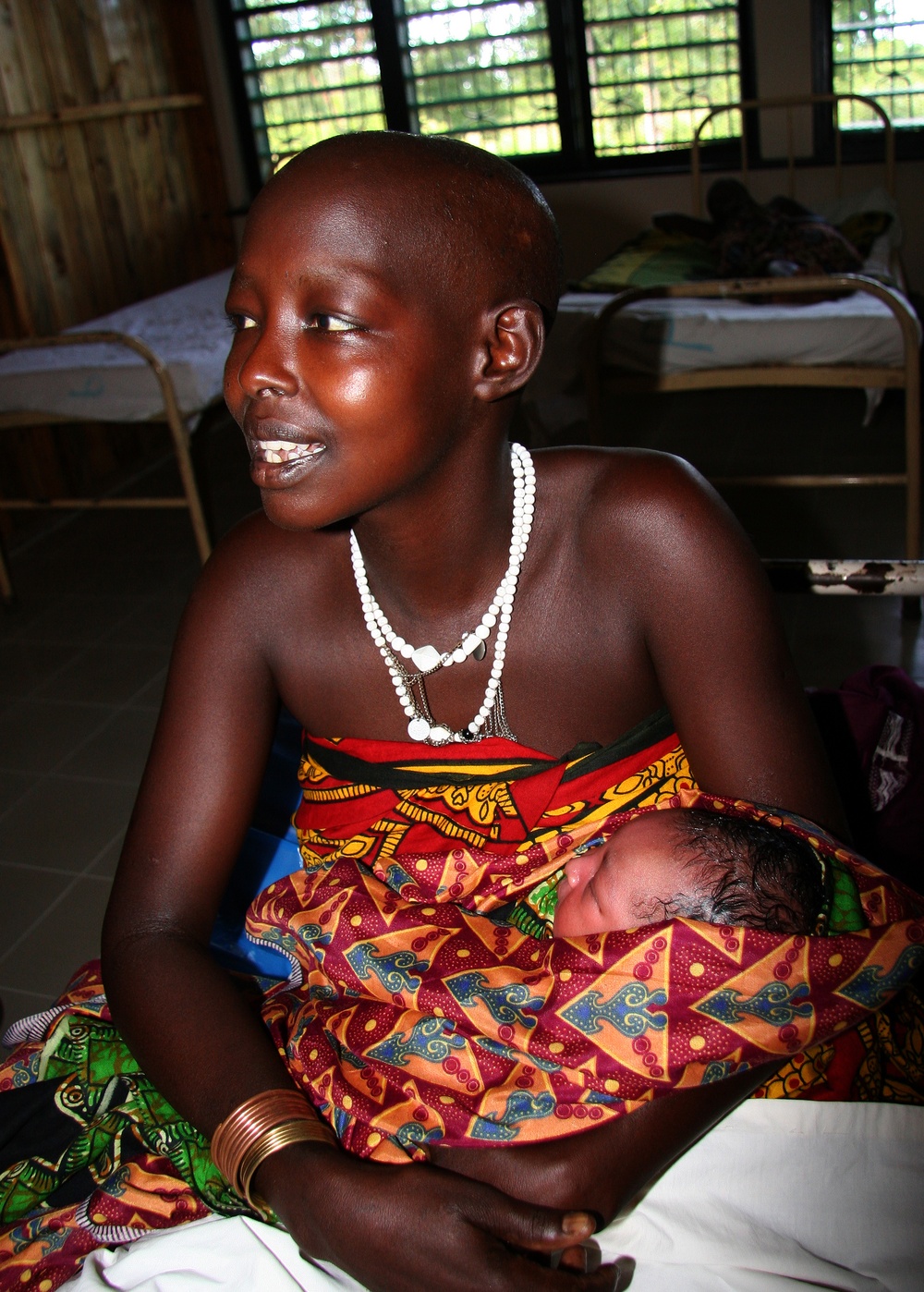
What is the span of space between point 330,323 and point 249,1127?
702 millimetres

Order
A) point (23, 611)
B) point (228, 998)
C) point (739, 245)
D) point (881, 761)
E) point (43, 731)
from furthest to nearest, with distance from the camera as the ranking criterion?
point (739, 245)
point (23, 611)
point (43, 731)
point (881, 761)
point (228, 998)

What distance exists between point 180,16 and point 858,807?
19.7ft

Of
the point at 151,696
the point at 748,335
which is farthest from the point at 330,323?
the point at 748,335

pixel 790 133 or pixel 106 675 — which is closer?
pixel 106 675

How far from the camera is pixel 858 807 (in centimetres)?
146

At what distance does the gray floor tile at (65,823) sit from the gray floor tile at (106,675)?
17.7 inches

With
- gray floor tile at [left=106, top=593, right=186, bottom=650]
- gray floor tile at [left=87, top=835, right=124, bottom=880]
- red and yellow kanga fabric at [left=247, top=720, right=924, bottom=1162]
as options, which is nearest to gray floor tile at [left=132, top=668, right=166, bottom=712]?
gray floor tile at [left=106, top=593, right=186, bottom=650]

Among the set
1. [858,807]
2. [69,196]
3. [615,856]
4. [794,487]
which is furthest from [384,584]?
[69,196]

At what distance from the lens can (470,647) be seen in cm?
124

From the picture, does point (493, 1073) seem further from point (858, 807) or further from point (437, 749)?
point (858, 807)

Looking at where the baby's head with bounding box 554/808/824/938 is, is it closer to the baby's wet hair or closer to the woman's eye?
the baby's wet hair

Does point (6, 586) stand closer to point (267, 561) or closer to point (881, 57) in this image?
point (267, 561)

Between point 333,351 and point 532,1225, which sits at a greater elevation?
point 333,351

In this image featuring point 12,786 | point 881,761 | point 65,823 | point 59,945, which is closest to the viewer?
point 881,761
